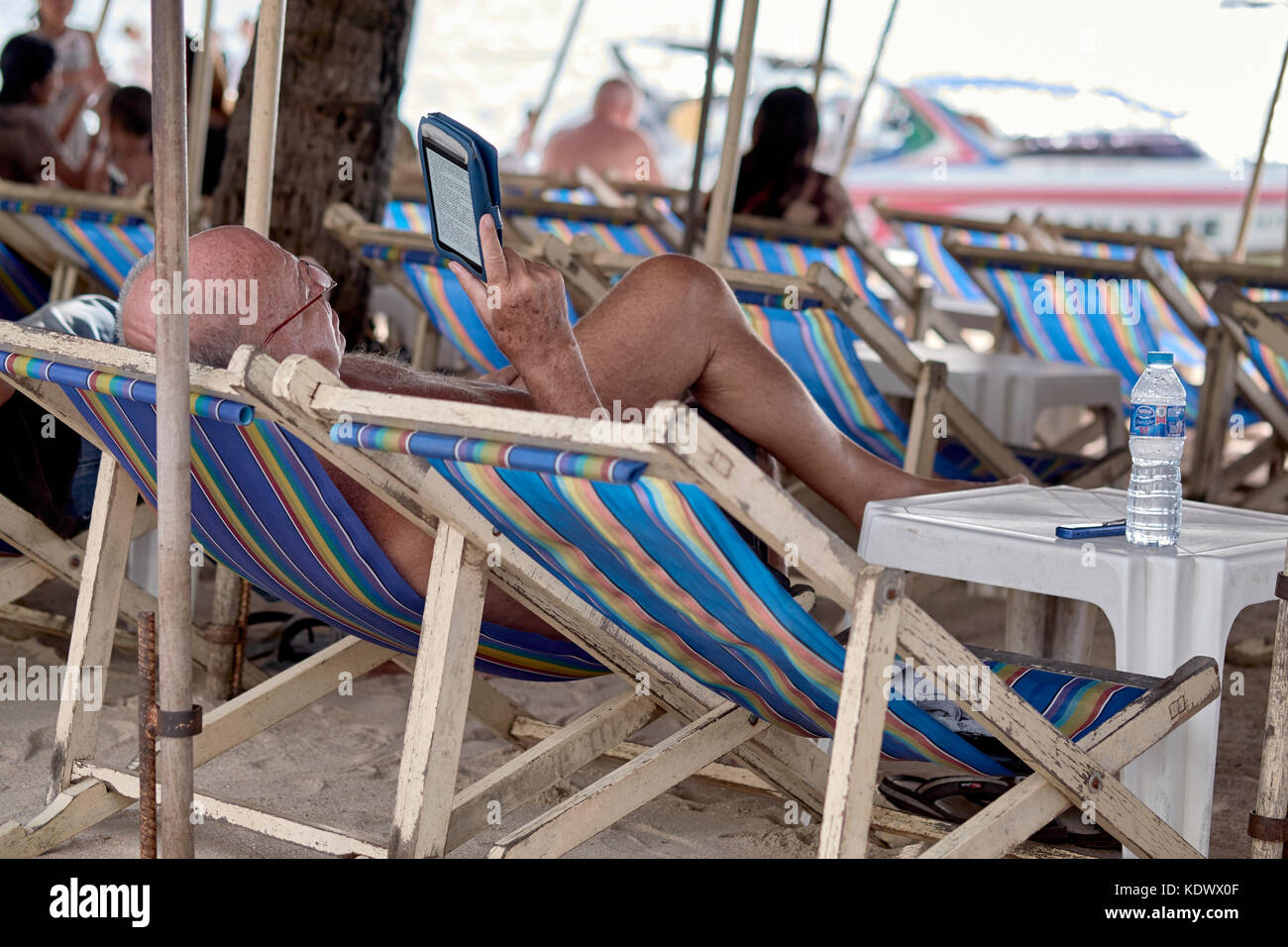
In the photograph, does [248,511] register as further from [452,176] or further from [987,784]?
[987,784]

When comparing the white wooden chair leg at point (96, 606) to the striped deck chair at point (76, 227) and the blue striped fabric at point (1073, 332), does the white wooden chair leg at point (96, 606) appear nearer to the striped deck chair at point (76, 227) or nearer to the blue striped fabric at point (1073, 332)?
the striped deck chair at point (76, 227)

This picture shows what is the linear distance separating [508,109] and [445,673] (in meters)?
23.5

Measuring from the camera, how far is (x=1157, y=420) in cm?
198

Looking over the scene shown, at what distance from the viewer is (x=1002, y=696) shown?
1586 mm

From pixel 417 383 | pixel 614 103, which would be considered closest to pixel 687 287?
pixel 417 383

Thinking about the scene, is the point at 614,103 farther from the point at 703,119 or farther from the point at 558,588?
the point at 558,588

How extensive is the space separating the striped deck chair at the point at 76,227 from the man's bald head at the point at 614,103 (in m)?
4.72

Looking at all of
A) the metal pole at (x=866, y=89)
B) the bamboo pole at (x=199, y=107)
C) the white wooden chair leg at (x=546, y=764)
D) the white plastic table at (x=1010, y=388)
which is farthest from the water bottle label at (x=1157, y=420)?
the metal pole at (x=866, y=89)

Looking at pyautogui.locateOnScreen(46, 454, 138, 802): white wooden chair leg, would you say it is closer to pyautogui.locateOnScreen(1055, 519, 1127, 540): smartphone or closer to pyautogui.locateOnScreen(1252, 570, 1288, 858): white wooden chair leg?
pyautogui.locateOnScreen(1055, 519, 1127, 540): smartphone

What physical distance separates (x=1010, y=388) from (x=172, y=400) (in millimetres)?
2575

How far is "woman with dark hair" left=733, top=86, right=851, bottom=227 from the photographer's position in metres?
5.35

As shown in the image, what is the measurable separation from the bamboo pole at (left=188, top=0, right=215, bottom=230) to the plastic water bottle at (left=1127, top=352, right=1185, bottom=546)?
8.99 ft

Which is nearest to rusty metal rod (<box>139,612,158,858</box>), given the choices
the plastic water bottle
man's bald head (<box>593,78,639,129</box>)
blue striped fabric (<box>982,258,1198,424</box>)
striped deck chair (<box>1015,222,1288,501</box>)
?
the plastic water bottle

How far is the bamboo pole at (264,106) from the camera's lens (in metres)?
2.27
